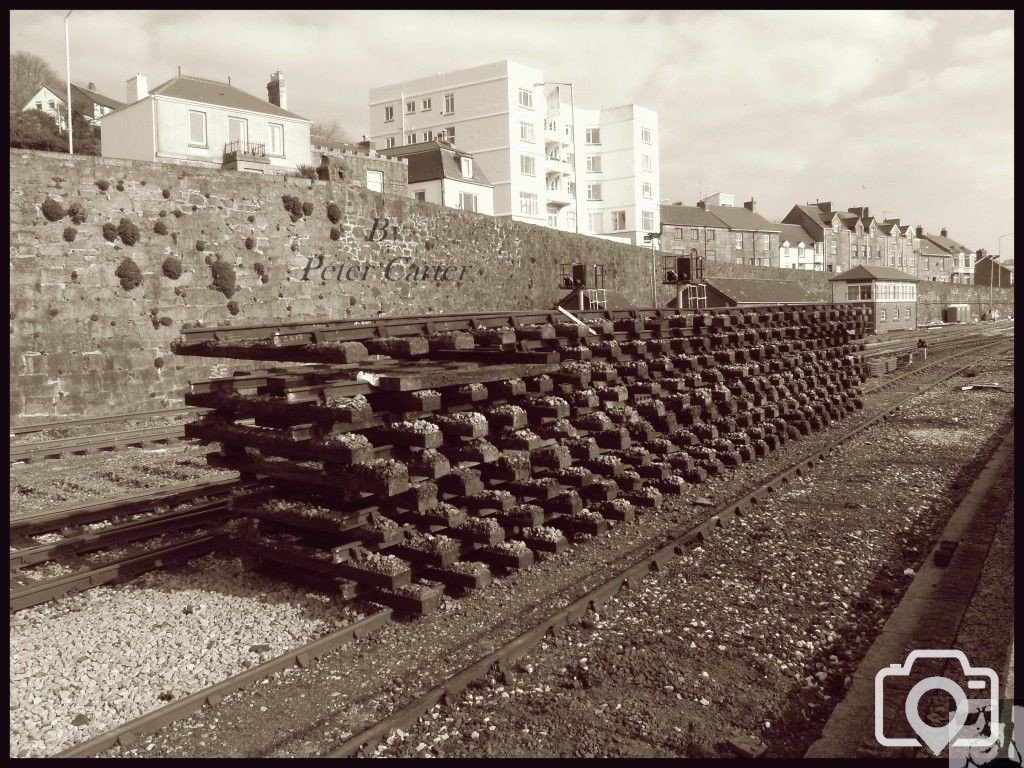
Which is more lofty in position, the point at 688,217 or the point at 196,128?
the point at 688,217

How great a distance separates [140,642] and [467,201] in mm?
42045

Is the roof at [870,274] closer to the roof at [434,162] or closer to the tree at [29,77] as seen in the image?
the roof at [434,162]

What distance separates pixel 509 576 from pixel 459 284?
2280 centimetres

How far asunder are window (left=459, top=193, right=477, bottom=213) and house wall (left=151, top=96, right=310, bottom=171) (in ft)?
33.9

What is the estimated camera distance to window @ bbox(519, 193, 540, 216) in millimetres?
50628

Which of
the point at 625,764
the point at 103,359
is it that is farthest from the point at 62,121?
the point at 625,764

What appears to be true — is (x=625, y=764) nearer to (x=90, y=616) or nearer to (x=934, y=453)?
(x=90, y=616)

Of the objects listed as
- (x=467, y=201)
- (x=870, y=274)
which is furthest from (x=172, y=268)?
(x=870, y=274)

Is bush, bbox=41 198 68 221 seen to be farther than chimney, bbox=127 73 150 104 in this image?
No

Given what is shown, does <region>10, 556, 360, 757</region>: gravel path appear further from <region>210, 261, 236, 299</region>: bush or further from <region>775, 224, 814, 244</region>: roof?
<region>775, 224, 814, 244</region>: roof

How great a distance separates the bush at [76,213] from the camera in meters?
17.9

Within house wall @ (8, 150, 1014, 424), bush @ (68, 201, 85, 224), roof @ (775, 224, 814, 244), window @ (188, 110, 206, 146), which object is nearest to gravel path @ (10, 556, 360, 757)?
house wall @ (8, 150, 1014, 424)

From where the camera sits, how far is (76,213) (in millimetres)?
17891

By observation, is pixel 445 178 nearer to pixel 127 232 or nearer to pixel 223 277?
pixel 223 277
